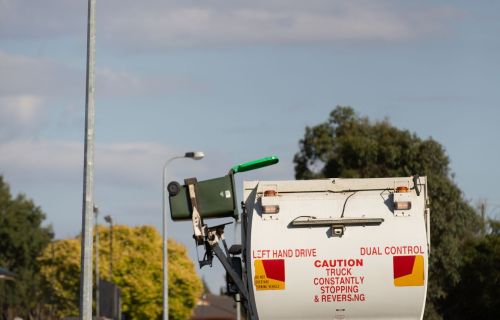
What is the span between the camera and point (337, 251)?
13.4 m

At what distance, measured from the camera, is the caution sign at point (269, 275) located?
13281mm

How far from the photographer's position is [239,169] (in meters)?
14.7

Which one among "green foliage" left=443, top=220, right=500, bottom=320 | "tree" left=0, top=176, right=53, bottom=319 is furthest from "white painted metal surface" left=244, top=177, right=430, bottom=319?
"tree" left=0, top=176, right=53, bottom=319

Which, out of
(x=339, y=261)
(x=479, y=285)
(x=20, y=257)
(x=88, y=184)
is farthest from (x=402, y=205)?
(x=20, y=257)

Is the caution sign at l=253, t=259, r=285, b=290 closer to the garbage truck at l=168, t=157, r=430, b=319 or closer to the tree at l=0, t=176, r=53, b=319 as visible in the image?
the garbage truck at l=168, t=157, r=430, b=319

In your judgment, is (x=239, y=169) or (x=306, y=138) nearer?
(x=239, y=169)

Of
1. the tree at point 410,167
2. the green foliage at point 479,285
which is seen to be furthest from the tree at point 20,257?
the green foliage at point 479,285

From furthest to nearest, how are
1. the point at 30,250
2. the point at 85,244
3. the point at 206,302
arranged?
the point at 206,302, the point at 30,250, the point at 85,244

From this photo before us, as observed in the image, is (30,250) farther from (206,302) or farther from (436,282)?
(436,282)

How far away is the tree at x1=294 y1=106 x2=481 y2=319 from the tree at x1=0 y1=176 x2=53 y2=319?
48711 millimetres

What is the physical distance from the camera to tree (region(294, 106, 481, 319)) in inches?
2156

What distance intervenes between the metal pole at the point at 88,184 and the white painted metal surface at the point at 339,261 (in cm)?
466

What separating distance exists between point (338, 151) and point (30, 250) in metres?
53.4

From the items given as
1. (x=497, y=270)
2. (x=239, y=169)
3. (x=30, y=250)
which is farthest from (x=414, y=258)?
(x=30, y=250)
